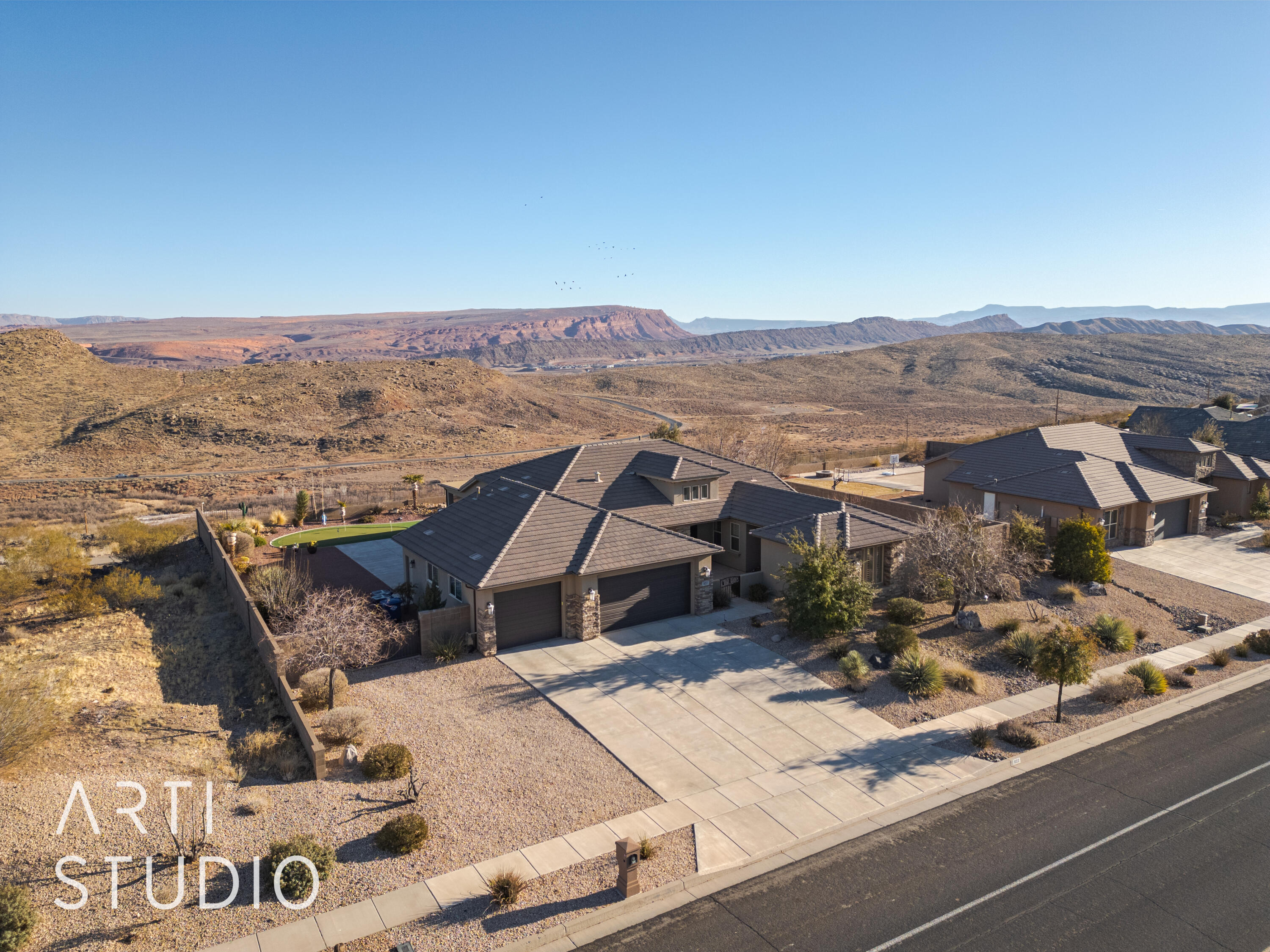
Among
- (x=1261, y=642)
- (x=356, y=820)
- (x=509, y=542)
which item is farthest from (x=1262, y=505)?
(x=356, y=820)

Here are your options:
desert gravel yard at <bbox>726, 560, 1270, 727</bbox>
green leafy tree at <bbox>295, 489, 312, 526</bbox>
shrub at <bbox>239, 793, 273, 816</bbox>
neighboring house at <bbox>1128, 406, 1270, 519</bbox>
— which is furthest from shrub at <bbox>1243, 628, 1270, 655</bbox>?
green leafy tree at <bbox>295, 489, 312, 526</bbox>

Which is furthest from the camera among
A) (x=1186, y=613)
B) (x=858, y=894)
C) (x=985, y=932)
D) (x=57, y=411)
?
(x=57, y=411)

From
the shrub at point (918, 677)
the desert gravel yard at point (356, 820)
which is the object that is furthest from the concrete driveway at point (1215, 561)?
the desert gravel yard at point (356, 820)

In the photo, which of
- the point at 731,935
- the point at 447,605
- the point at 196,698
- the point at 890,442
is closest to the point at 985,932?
the point at 731,935

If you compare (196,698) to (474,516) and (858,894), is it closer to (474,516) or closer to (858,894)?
(474,516)

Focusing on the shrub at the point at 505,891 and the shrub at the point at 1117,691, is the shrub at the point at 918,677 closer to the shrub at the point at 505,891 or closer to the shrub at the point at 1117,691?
the shrub at the point at 1117,691

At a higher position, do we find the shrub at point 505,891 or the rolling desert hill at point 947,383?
the rolling desert hill at point 947,383
